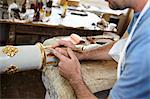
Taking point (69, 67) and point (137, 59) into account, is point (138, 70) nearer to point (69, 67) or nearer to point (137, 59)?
point (137, 59)

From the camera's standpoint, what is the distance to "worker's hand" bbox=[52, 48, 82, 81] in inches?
38.4

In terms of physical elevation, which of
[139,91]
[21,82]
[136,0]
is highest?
[136,0]

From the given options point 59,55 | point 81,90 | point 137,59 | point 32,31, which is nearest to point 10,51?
point 59,55

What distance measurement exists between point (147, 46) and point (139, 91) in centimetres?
15

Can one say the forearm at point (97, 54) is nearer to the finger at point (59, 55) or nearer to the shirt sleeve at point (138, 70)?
the finger at point (59, 55)

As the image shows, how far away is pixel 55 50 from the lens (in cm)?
104

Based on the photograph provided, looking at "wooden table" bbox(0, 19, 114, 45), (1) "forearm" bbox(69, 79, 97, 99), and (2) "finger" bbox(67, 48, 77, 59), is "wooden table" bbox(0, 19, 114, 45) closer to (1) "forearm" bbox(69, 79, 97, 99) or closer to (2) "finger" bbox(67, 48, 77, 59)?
(2) "finger" bbox(67, 48, 77, 59)

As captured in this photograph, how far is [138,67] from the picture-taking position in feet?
2.21

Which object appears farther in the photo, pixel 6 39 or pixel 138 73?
pixel 6 39

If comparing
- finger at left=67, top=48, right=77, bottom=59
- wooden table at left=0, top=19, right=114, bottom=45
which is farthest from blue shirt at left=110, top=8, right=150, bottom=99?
wooden table at left=0, top=19, right=114, bottom=45

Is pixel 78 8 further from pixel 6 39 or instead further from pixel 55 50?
pixel 55 50

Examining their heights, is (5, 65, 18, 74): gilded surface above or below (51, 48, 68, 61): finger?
below

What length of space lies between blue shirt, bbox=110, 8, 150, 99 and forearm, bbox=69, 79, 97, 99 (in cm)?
21

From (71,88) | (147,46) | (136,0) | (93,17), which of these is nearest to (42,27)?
(93,17)
